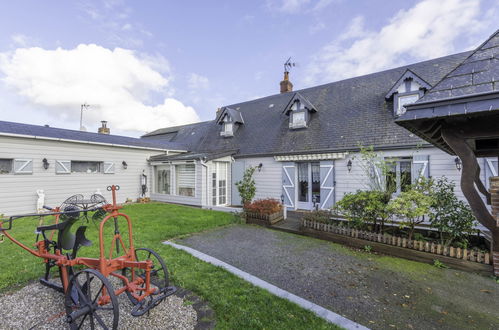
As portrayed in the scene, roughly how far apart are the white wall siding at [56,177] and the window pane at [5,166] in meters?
0.25

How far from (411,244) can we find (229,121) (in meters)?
12.9

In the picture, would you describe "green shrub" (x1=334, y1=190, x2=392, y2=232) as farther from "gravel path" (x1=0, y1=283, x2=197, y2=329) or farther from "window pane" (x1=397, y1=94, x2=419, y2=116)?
"gravel path" (x1=0, y1=283, x2=197, y2=329)

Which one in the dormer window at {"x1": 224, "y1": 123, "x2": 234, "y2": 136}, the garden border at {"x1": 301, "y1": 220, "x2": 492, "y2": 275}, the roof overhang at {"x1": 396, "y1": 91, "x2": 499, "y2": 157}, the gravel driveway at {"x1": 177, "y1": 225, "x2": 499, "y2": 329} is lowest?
the gravel driveway at {"x1": 177, "y1": 225, "x2": 499, "y2": 329}

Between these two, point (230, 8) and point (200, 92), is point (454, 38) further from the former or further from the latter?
point (200, 92)

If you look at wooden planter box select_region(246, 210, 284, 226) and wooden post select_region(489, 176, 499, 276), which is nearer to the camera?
wooden post select_region(489, 176, 499, 276)

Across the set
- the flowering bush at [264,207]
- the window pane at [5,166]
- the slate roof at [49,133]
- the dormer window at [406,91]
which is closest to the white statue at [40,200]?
the window pane at [5,166]

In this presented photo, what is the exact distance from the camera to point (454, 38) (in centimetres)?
1112

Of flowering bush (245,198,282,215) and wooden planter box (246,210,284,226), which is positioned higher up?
flowering bush (245,198,282,215)

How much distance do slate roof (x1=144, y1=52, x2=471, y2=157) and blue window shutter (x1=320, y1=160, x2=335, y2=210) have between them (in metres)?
0.79

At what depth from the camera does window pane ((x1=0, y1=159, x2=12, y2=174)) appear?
962 cm

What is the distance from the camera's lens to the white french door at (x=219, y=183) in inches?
494

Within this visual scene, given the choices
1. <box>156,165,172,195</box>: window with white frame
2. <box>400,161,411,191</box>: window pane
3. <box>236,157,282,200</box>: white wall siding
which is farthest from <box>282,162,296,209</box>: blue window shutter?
<box>156,165,172,195</box>: window with white frame

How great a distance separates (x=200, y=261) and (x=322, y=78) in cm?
1763

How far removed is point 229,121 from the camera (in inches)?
626
